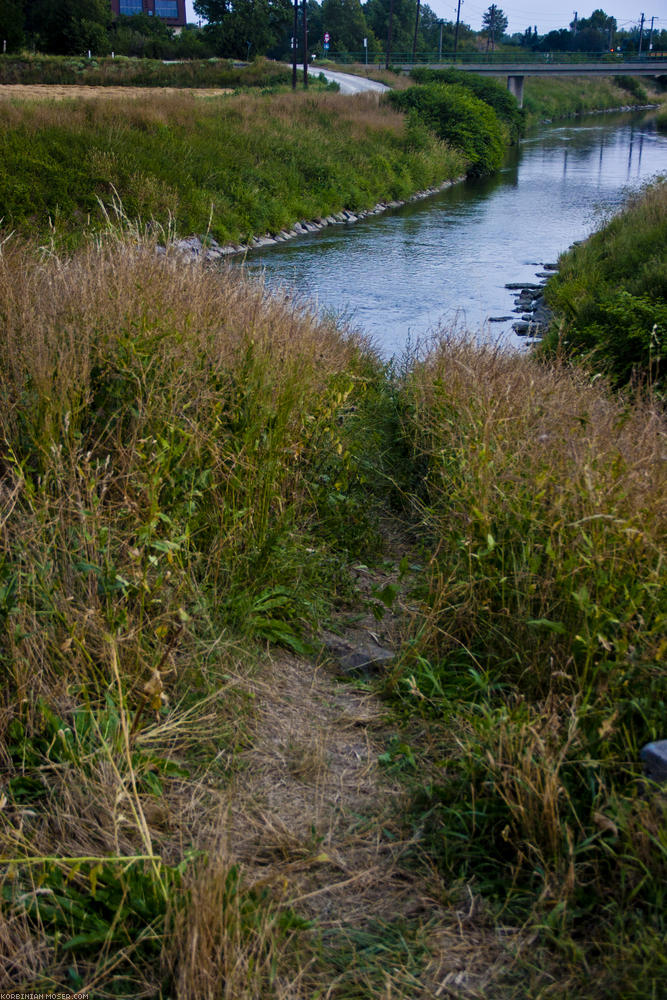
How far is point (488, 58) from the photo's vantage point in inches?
2576

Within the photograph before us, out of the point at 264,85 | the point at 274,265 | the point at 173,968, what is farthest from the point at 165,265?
the point at 264,85

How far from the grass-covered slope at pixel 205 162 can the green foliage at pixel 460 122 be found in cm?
317

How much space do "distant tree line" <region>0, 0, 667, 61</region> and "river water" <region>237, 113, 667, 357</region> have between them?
32996 mm

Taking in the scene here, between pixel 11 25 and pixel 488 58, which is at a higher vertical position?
pixel 488 58

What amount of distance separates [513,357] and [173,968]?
540cm

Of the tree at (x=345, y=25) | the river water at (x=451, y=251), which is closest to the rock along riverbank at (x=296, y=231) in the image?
the river water at (x=451, y=251)

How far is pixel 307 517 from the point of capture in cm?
470

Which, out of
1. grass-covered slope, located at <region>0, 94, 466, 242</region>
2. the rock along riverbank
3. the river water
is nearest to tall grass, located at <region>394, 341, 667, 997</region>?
the river water

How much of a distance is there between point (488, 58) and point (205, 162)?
54.9 m

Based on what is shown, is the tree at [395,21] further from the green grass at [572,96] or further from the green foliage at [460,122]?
the green foliage at [460,122]

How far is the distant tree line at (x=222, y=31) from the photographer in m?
52.1

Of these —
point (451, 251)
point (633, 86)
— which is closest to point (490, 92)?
point (451, 251)

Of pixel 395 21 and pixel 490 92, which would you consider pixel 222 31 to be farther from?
pixel 395 21

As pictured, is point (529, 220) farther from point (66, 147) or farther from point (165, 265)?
point (165, 265)
